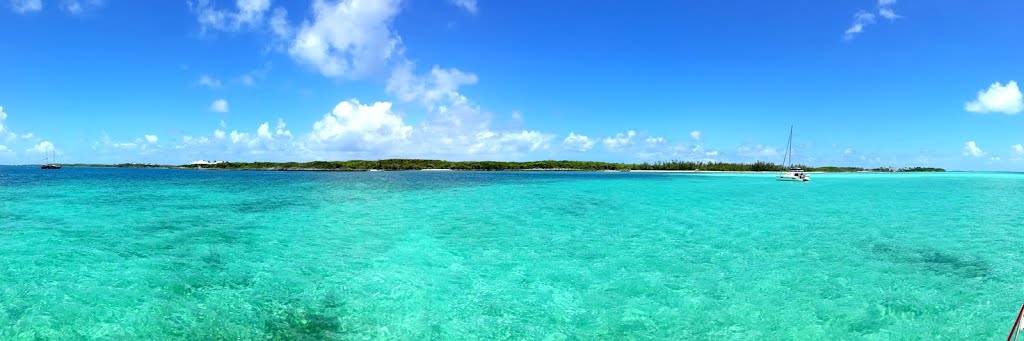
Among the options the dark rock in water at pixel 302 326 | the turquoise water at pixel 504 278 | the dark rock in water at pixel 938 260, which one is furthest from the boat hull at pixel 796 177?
the dark rock in water at pixel 302 326

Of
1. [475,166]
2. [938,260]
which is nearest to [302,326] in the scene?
[938,260]

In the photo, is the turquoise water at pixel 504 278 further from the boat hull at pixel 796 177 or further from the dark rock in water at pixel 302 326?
the boat hull at pixel 796 177

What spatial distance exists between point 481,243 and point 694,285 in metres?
8.09

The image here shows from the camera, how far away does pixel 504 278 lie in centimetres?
1262

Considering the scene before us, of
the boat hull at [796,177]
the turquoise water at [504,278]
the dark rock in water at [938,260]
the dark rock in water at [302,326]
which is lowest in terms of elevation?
the dark rock in water at [302,326]

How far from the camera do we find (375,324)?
914 cm

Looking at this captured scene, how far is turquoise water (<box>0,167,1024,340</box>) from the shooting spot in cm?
Result: 909

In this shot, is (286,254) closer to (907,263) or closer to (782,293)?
(782,293)

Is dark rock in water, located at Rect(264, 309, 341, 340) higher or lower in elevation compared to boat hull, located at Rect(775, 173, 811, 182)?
lower

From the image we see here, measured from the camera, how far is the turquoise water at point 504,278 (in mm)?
9094

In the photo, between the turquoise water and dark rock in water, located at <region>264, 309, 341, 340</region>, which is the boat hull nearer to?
the turquoise water

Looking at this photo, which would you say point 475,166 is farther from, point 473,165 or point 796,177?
point 796,177

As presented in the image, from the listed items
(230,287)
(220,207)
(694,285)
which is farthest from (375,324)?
(220,207)

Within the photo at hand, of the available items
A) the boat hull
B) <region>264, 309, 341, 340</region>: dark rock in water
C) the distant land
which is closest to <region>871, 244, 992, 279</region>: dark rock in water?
<region>264, 309, 341, 340</region>: dark rock in water
